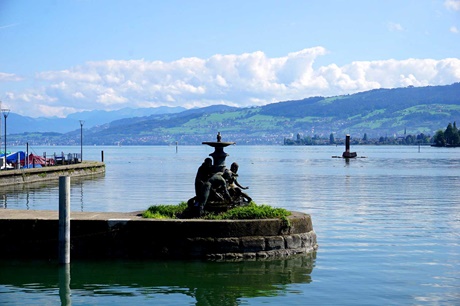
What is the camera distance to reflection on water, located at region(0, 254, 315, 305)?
61.7 ft

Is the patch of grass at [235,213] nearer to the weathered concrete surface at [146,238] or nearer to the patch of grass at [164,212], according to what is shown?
the patch of grass at [164,212]

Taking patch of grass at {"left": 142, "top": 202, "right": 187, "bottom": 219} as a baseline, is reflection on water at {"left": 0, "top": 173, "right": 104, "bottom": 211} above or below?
below

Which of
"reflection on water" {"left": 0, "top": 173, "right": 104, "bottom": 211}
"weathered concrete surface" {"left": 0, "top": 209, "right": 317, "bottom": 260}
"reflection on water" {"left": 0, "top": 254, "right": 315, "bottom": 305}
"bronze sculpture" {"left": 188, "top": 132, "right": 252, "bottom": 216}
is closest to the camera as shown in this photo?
"reflection on water" {"left": 0, "top": 254, "right": 315, "bottom": 305}

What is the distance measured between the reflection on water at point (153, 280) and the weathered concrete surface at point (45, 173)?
1617 inches

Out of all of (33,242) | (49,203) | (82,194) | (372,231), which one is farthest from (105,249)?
(82,194)

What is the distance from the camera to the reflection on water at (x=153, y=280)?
18.8 metres

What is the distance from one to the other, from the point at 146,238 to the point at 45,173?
50.3m

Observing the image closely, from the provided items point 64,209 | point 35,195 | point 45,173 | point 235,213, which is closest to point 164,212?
point 235,213

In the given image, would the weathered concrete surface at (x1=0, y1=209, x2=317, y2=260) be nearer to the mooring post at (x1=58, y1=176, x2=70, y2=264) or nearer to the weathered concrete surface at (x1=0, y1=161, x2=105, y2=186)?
the mooring post at (x1=58, y1=176, x2=70, y2=264)

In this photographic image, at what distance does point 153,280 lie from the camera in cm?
2025

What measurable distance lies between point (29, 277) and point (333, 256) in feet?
32.1

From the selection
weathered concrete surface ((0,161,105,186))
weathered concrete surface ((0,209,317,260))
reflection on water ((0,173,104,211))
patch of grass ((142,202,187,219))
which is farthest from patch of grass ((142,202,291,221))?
weathered concrete surface ((0,161,105,186))

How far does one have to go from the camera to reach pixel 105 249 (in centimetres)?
2206

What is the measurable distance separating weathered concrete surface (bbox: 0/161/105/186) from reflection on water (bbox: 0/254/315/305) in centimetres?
4106
